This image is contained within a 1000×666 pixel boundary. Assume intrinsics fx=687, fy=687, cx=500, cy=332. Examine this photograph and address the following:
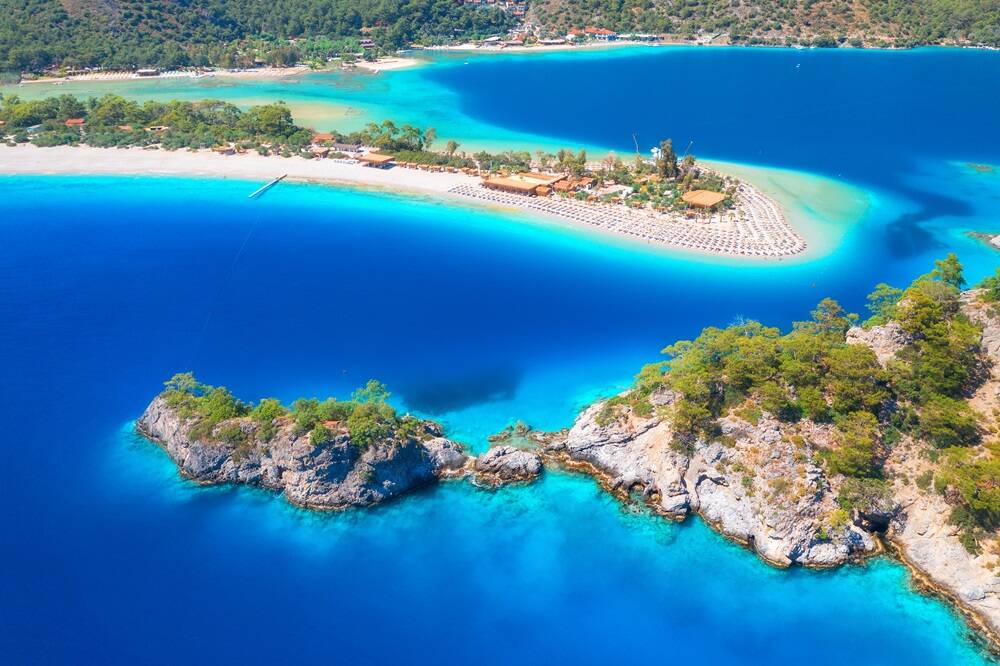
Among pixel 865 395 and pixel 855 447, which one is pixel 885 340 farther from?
pixel 855 447

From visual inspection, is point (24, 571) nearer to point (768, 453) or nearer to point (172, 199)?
point (768, 453)

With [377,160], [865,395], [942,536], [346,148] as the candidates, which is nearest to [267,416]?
[865,395]

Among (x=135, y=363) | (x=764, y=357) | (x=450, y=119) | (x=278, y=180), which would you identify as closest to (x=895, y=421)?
(x=764, y=357)

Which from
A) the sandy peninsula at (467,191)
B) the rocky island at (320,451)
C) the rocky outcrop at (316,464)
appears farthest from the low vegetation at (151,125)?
the rocky outcrop at (316,464)

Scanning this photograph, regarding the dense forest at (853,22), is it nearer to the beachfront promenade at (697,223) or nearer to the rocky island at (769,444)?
the beachfront promenade at (697,223)

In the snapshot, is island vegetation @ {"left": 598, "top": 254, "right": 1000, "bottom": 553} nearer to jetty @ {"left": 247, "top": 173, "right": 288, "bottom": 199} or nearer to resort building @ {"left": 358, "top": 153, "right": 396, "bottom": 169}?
jetty @ {"left": 247, "top": 173, "right": 288, "bottom": 199}

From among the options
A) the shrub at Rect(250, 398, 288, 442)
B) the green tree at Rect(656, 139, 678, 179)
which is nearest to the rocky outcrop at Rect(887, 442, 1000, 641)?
the shrub at Rect(250, 398, 288, 442)
